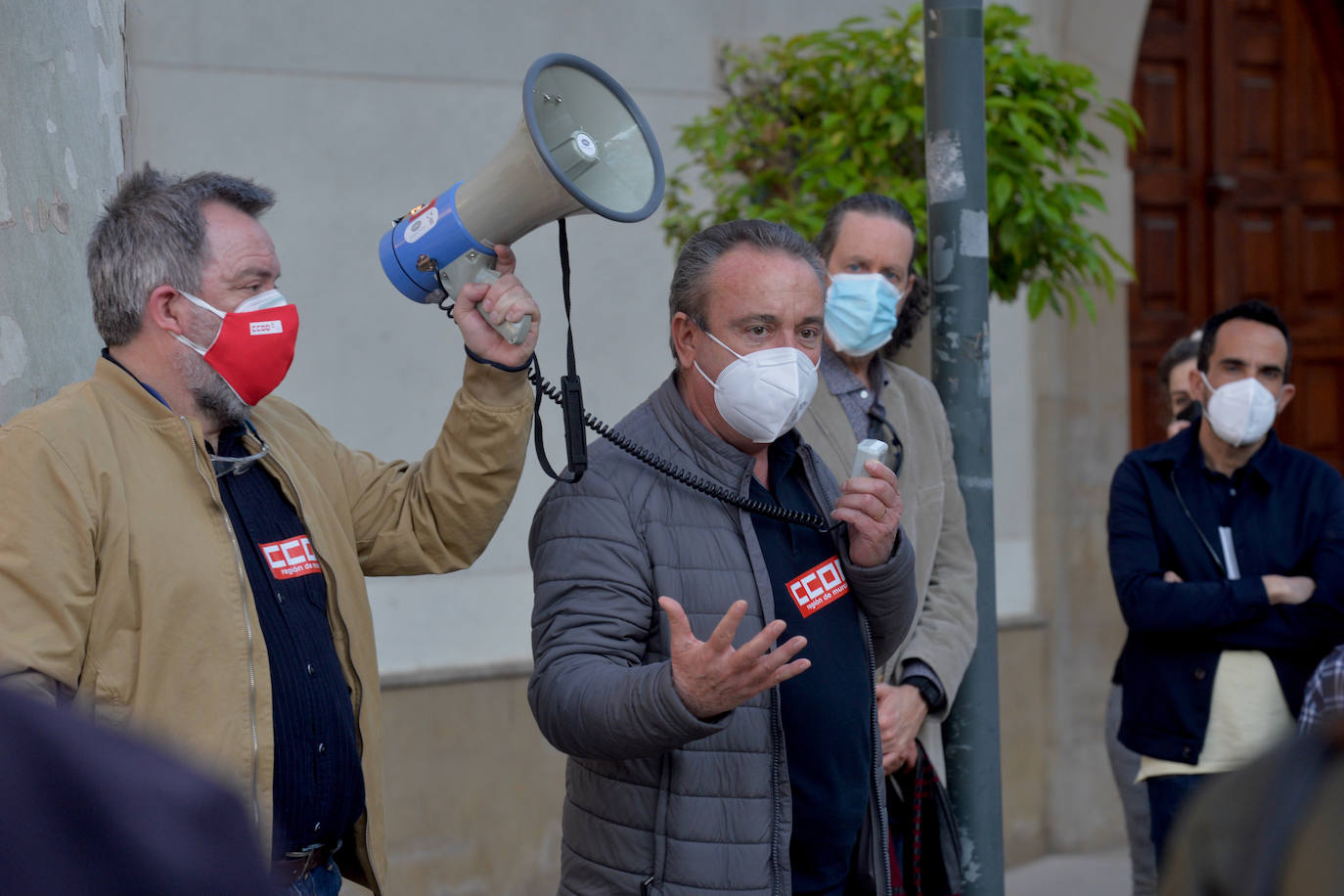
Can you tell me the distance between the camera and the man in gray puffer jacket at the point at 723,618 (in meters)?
2.31

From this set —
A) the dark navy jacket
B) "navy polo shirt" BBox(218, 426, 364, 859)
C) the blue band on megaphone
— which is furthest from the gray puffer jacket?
the dark navy jacket

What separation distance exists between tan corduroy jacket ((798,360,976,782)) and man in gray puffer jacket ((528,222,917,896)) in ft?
1.39

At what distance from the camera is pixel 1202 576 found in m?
3.72

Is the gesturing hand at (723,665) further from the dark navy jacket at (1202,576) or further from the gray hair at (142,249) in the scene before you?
the dark navy jacket at (1202,576)

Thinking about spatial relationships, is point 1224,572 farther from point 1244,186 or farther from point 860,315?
point 1244,186

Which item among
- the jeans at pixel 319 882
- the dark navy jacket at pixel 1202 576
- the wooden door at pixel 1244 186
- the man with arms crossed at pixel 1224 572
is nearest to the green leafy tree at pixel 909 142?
Answer: the man with arms crossed at pixel 1224 572

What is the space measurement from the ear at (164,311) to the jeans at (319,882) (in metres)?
0.91

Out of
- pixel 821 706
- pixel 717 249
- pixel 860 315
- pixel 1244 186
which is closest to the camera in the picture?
pixel 821 706

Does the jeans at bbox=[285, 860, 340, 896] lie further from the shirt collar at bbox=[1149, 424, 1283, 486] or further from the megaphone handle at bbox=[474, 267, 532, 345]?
the shirt collar at bbox=[1149, 424, 1283, 486]

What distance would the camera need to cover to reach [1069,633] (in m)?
6.85

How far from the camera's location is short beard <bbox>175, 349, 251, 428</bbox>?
2404 millimetres

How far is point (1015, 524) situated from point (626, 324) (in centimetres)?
213

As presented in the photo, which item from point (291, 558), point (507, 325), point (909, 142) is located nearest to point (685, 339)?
point (507, 325)

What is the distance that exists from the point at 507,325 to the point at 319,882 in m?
0.98
